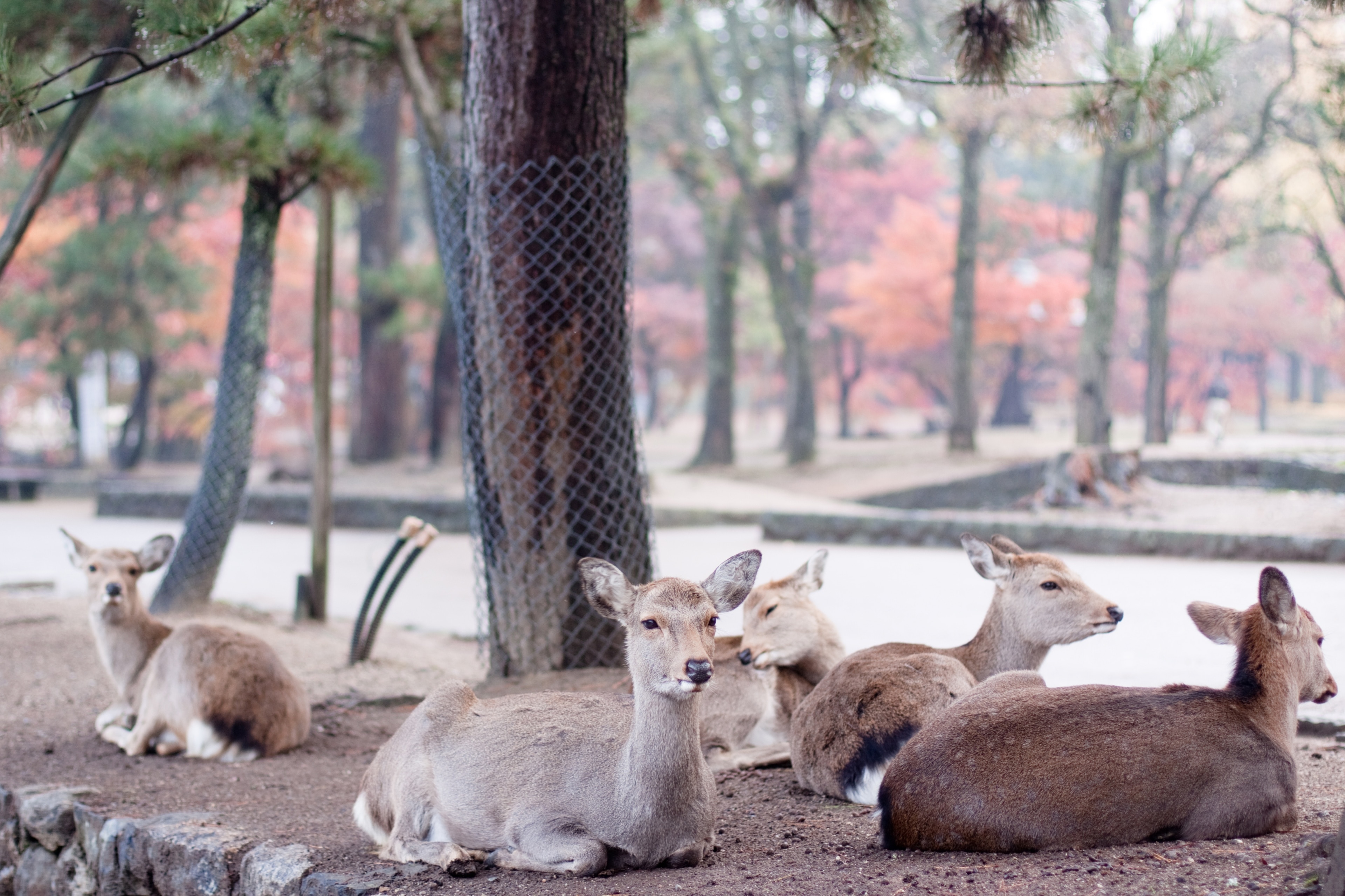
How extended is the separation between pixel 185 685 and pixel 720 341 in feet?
69.3

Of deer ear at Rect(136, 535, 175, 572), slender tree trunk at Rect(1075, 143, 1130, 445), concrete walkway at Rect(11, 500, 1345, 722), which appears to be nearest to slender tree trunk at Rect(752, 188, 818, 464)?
slender tree trunk at Rect(1075, 143, 1130, 445)

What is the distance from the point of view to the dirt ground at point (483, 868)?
297 centimetres

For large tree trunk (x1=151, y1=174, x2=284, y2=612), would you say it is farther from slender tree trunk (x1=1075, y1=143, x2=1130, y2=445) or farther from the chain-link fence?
slender tree trunk (x1=1075, y1=143, x2=1130, y2=445)

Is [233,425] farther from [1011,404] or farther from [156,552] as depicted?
[1011,404]

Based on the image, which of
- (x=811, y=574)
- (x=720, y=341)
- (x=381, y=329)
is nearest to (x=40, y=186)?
(x=811, y=574)

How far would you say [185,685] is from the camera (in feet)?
17.0

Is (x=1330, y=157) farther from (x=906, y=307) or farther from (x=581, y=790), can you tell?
(x=581, y=790)

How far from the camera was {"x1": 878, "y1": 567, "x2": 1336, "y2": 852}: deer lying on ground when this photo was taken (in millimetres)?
3191

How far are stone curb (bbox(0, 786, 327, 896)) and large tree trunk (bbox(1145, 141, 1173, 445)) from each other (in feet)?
75.2

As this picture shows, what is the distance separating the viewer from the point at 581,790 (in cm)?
342

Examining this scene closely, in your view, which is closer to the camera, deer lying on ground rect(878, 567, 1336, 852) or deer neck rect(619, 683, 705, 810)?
deer lying on ground rect(878, 567, 1336, 852)

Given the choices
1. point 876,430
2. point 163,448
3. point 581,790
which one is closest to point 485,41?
point 581,790

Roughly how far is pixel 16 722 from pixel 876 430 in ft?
117

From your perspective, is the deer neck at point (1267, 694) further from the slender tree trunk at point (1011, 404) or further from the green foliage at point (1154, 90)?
the slender tree trunk at point (1011, 404)
